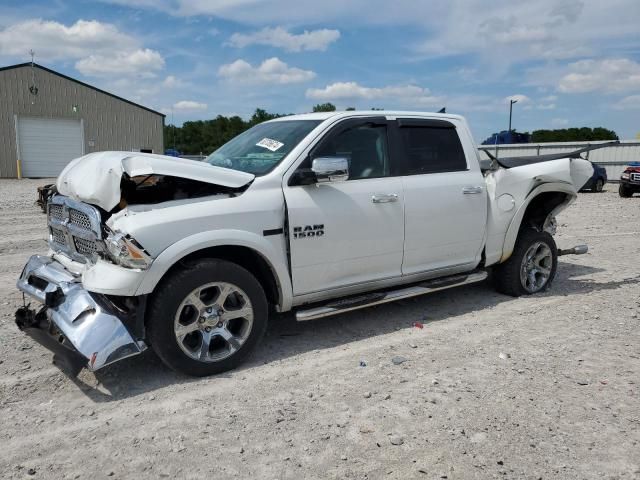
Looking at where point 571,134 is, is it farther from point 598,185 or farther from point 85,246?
point 85,246

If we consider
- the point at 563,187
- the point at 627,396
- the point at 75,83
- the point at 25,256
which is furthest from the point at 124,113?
the point at 627,396

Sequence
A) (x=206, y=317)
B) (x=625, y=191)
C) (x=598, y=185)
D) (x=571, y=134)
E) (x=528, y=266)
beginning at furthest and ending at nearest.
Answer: (x=571, y=134)
(x=598, y=185)
(x=625, y=191)
(x=528, y=266)
(x=206, y=317)

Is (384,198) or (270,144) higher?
(270,144)

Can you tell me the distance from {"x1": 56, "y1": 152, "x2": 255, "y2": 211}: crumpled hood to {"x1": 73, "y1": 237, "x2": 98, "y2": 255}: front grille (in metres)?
0.30

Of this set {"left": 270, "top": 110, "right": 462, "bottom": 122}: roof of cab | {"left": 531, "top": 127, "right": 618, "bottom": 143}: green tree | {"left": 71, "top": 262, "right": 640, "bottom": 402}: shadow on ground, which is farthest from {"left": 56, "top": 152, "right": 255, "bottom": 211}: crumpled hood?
{"left": 531, "top": 127, "right": 618, "bottom": 143}: green tree

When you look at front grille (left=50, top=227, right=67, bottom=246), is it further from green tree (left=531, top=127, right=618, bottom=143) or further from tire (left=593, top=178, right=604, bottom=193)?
green tree (left=531, top=127, right=618, bottom=143)

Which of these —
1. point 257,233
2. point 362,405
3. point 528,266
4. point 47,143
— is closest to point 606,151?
point 528,266

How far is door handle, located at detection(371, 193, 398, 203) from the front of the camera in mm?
4598

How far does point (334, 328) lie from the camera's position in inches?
198

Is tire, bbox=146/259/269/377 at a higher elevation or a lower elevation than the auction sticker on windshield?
lower

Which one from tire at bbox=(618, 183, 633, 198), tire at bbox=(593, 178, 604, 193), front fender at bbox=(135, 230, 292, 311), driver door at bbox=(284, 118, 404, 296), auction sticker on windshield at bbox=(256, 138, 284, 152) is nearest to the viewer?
front fender at bbox=(135, 230, 292, 311)

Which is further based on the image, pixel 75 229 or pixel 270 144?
pixel 270 144

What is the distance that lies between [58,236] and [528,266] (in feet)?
15.6

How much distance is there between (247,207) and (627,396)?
2897mm
